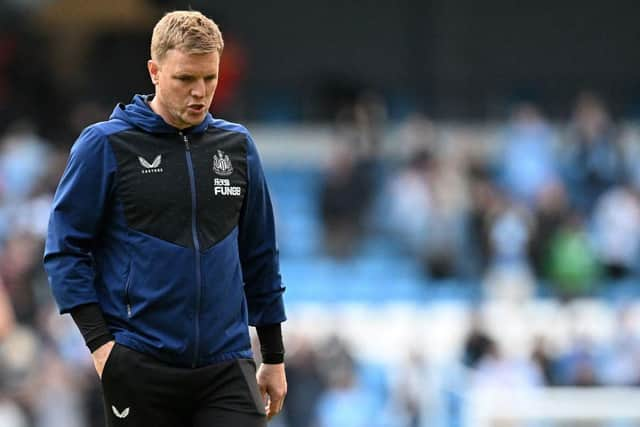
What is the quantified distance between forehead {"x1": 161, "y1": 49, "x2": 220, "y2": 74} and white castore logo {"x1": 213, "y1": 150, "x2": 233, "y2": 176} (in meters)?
0.31

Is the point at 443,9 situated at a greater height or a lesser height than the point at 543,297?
greater

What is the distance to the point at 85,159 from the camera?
4465 mm

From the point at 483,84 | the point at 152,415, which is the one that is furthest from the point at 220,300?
the point at 483,84

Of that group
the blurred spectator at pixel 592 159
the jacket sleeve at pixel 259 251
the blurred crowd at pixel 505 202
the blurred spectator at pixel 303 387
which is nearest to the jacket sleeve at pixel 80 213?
the jacket sleeve at pixel 259 251

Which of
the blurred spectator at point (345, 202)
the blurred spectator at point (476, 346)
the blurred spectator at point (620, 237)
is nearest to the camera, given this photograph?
the blurred spectator at point (476, 346)

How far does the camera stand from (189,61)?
438 centimetres

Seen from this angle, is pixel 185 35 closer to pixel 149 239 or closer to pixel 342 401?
pixel 149 239

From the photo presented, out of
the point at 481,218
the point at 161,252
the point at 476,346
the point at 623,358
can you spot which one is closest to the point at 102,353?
the point at 161,252

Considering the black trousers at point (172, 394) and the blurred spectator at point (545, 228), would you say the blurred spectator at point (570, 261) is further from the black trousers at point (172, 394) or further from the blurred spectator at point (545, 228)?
the black trousers at point (172, 394)

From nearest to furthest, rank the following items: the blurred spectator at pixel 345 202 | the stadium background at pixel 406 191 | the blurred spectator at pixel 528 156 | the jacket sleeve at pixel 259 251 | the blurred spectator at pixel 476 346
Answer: the jacket sleeve at pixel 259 251
the stadium background at pixel 406 191
the blurred spectator at pixel 476 346
the blurred spectator at pixel 345 202
the blurred spectator at pixel 528 156

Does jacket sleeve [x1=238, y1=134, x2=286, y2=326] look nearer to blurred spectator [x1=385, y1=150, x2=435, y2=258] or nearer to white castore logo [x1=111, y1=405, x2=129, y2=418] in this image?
white castore logo [x1=111, y1=405, x2=129, y2=418]

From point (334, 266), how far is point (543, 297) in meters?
2.23

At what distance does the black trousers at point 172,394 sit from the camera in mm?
4473

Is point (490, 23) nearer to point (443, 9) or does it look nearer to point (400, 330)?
point (443, 9)
